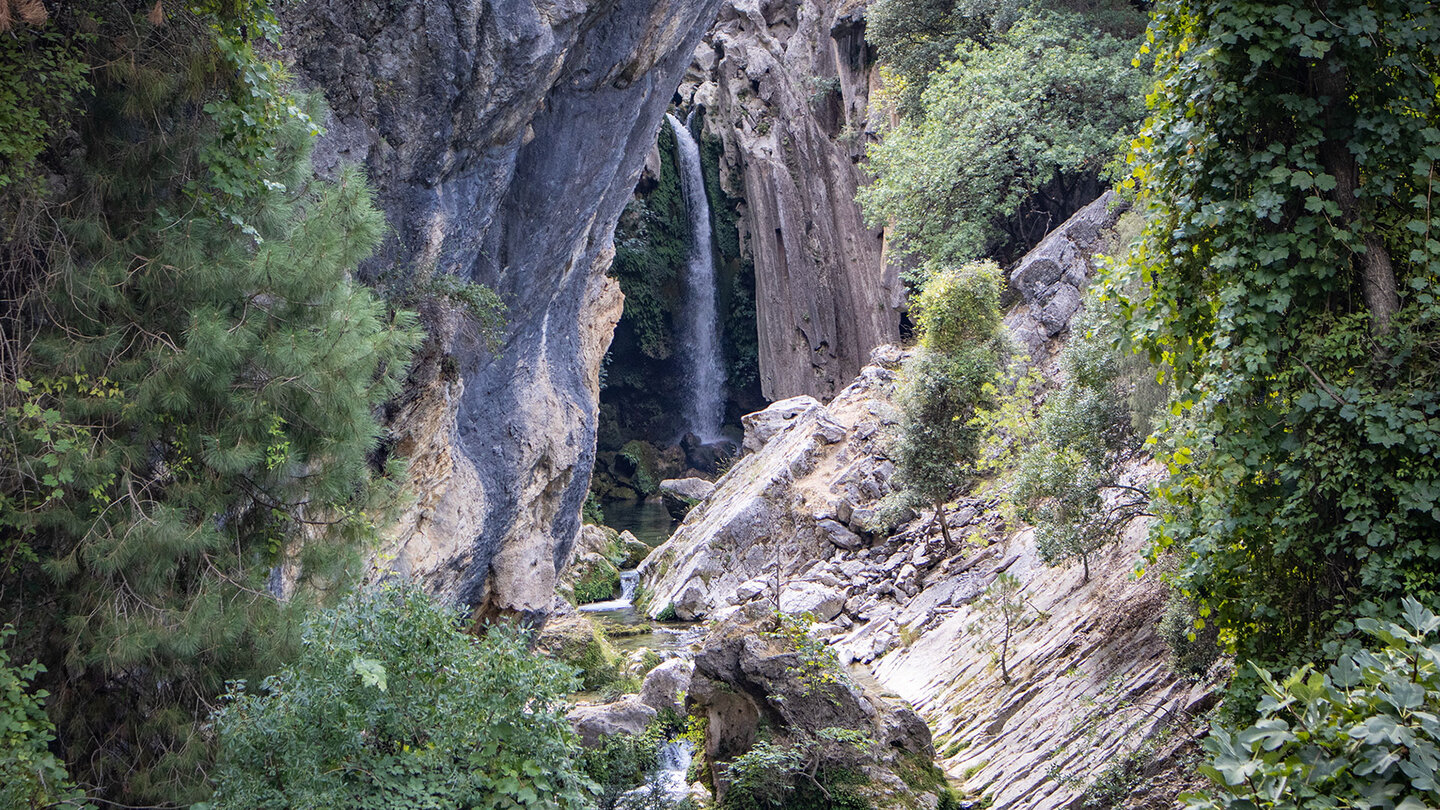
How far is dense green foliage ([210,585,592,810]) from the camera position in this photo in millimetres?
5203

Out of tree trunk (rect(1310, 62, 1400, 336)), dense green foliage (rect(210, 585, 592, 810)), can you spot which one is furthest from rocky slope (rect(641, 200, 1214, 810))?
dense green foliage (rect(210, 585, 592, 810))

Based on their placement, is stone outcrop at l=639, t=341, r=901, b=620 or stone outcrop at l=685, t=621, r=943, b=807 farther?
stone outcrop at l=639, t=341, r=901, b=620

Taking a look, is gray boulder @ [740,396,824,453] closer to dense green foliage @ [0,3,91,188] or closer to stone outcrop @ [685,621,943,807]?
stone outcrop @ [685,621,943,807]

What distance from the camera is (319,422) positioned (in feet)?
22.1

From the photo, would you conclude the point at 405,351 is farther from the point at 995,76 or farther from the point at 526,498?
the point at 995,76

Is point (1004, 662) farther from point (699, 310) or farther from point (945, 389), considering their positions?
point (699, 310)

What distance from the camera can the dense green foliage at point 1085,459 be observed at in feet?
36.7

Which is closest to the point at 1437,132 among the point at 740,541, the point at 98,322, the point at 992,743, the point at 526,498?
the point at 992,743

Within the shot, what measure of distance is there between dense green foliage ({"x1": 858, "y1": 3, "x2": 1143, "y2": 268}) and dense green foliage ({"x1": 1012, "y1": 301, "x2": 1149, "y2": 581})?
999cm

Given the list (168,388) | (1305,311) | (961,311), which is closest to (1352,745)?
(1305,311)

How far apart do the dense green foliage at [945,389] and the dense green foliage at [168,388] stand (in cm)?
1180

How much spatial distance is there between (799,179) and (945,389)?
18394 mm

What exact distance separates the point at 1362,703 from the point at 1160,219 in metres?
→ 3.54

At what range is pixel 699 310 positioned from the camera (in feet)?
112
